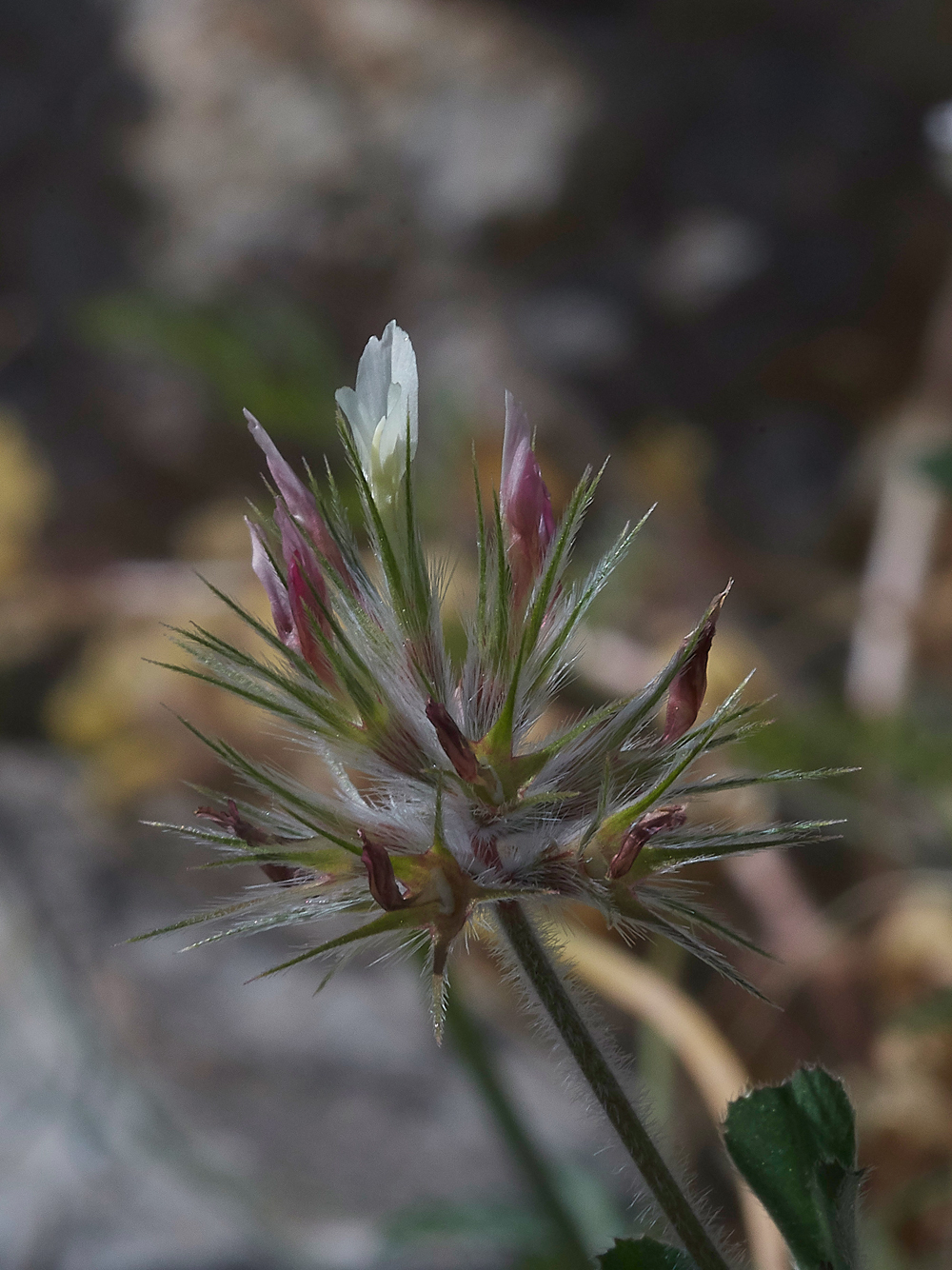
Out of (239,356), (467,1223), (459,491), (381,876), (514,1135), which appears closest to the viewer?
(381,876)

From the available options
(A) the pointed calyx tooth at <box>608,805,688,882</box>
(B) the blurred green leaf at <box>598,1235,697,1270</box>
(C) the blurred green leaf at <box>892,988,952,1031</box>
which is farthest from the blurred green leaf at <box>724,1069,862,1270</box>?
(C) the blurred green leaf at <box>892,988,952,1031</box>

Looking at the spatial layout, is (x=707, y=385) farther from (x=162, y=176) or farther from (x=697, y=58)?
(x=162, y=176)

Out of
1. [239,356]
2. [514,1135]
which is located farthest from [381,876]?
[239,356]

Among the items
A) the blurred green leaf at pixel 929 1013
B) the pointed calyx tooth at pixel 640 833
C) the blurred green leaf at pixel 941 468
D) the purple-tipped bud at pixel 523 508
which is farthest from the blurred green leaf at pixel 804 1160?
the blurred green leaf at pixel 941 468

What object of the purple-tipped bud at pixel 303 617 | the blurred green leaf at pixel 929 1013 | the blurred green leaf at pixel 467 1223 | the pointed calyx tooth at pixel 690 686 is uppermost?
the purple-tipped bud at pixel 303 617

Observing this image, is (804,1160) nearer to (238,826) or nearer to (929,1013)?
(238,826)

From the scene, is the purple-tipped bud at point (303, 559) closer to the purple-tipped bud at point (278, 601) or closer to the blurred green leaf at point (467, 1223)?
the purple-tipped bud at point (278, 601)
